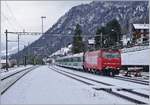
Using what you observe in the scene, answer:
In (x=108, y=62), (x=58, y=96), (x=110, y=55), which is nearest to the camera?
(x=58, y=96)

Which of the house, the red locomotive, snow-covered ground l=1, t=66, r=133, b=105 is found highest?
the house

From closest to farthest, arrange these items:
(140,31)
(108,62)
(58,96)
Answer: (58,96) → (108,62) → (140,31)

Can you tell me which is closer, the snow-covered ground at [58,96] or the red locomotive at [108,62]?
the snow-covered ground at [58,96]

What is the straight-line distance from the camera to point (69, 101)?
59.4ft

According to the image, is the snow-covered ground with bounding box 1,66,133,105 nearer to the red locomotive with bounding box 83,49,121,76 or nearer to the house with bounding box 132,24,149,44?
the red locomotive with bounding box 83,49,121,76

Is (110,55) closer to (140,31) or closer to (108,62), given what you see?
(108,62)

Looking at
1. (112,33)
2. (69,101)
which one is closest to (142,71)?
(69,101)

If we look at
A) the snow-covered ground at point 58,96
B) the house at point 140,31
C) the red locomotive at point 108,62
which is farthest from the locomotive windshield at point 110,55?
the house at point 140,31

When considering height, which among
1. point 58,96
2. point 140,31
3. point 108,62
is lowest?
point 58,96

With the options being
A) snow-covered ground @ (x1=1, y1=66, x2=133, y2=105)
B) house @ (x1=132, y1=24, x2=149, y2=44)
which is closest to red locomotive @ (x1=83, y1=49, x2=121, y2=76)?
snow-covered ground @ (x1=1, y1=66, x2=133, y2=105)

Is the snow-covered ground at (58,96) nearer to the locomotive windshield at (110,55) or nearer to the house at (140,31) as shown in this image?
the locomotive windshield at (110,55)

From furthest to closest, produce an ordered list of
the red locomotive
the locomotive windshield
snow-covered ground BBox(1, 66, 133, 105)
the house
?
the house, the locomotive windshield, the red locomotive, snow-covered ground BBox(1, 66, 133, 105)

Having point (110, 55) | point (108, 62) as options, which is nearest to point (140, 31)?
point (110, 55)

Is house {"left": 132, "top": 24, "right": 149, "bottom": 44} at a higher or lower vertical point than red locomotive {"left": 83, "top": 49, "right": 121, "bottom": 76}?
higher
